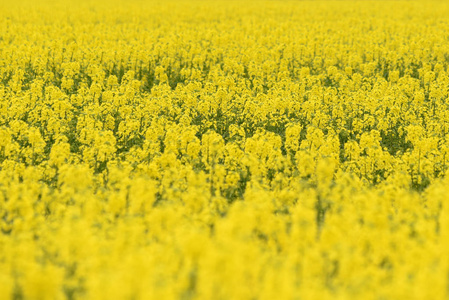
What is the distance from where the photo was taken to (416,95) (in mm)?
15984

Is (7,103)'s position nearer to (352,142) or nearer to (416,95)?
(352,142)

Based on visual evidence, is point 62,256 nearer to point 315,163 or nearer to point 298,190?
point 298,190

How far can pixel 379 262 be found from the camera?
669 centimetres

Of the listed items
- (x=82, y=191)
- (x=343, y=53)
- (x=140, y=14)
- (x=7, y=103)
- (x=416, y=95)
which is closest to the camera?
(x=82, y=191)

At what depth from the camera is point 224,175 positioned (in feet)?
33.8

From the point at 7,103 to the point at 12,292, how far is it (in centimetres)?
972

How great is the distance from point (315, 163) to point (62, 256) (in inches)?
233

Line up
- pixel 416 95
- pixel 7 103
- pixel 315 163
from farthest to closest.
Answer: pixel 416 95
pixel 7 103
pixel 315 163

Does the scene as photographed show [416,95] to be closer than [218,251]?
No

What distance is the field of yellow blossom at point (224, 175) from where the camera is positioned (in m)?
5.76

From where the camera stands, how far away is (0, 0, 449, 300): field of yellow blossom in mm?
5758

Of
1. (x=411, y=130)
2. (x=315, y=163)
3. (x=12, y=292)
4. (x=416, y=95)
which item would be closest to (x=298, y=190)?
(x=315, y=163)

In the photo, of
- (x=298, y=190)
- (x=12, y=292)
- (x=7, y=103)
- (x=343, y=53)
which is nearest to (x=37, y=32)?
(x=7, y=103)

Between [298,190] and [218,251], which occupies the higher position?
[218,251]
